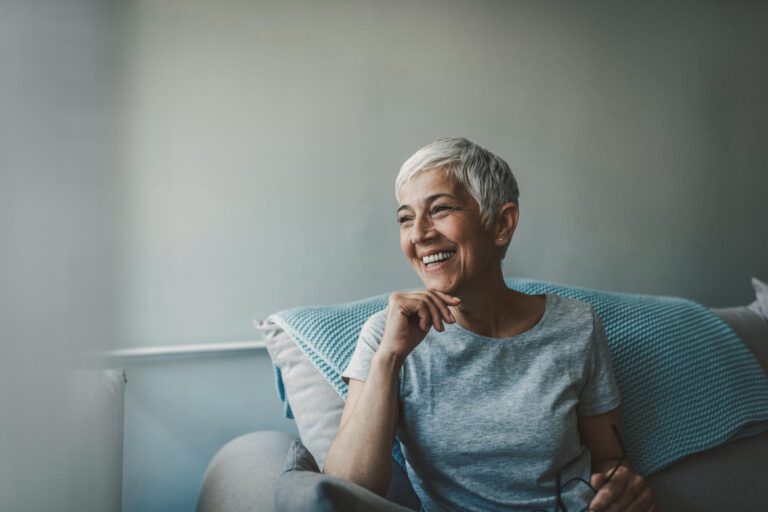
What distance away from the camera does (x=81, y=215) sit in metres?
0.65

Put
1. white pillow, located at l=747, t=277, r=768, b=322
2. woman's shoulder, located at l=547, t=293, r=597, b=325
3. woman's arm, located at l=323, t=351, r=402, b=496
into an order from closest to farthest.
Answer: woman's arm, located at l=323, t=351, r=402, b=496
woman's shoulder, located at l=547, t=293, r=597, b=325
white pillow, located at l=747, t=277, r=768, b=322

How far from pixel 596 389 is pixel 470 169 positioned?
0.49m

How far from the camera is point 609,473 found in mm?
1170

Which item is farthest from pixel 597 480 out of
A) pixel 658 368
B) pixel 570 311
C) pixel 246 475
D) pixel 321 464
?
pixel 246 475

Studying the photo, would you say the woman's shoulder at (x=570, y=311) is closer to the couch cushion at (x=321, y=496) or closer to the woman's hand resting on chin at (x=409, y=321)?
the woman's hand resting on chin at (x=409, y=321)

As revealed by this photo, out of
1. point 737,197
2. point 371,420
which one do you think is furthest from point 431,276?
point 737,197

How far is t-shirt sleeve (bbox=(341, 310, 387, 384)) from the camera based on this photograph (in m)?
1.15

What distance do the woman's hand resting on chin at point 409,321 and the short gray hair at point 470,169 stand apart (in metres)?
0.19

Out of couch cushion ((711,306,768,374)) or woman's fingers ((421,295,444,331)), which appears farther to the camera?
couch cushion ((711,306,768,374))

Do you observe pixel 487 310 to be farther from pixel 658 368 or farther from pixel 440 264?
pixel 658 368

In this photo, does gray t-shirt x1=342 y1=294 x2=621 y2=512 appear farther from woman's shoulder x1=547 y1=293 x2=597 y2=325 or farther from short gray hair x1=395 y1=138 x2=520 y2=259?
short gray hair x1=395 y1=138 x2=520 y2=259

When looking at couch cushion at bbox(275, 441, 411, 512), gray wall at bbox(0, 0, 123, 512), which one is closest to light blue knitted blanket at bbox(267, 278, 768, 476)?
couch cushion at bbox(275, 441, 411, 512)

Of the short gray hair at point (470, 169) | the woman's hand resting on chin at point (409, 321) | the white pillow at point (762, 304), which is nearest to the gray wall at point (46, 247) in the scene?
the woman's hand resting on chin at point (409, 321)

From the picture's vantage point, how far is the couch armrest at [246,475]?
3.60 feet
